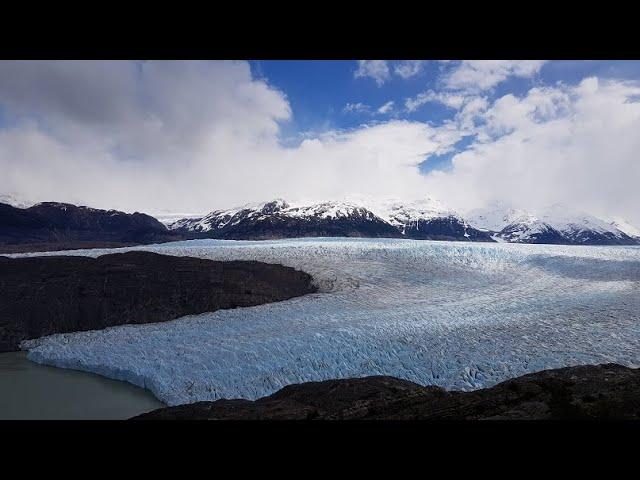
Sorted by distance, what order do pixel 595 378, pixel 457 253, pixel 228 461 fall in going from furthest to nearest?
pixel 457 253 → pixel 595 378 → pixel 228 461

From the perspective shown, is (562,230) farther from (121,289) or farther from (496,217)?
(121,289)

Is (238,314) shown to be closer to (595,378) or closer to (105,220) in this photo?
(595,378)

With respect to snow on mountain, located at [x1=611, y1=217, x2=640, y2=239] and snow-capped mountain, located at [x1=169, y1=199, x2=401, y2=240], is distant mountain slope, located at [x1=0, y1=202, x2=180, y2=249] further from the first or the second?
snow on mountain, located at [x1=611, y1=217, x2=640, y2=239]

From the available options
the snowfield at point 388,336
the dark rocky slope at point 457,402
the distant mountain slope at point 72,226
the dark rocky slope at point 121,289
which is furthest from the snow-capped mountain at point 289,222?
the dark rocky slope at point 457,402

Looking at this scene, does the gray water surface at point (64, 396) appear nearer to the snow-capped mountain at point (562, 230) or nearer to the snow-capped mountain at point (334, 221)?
the snow-capped mountain at point (334, 221)
